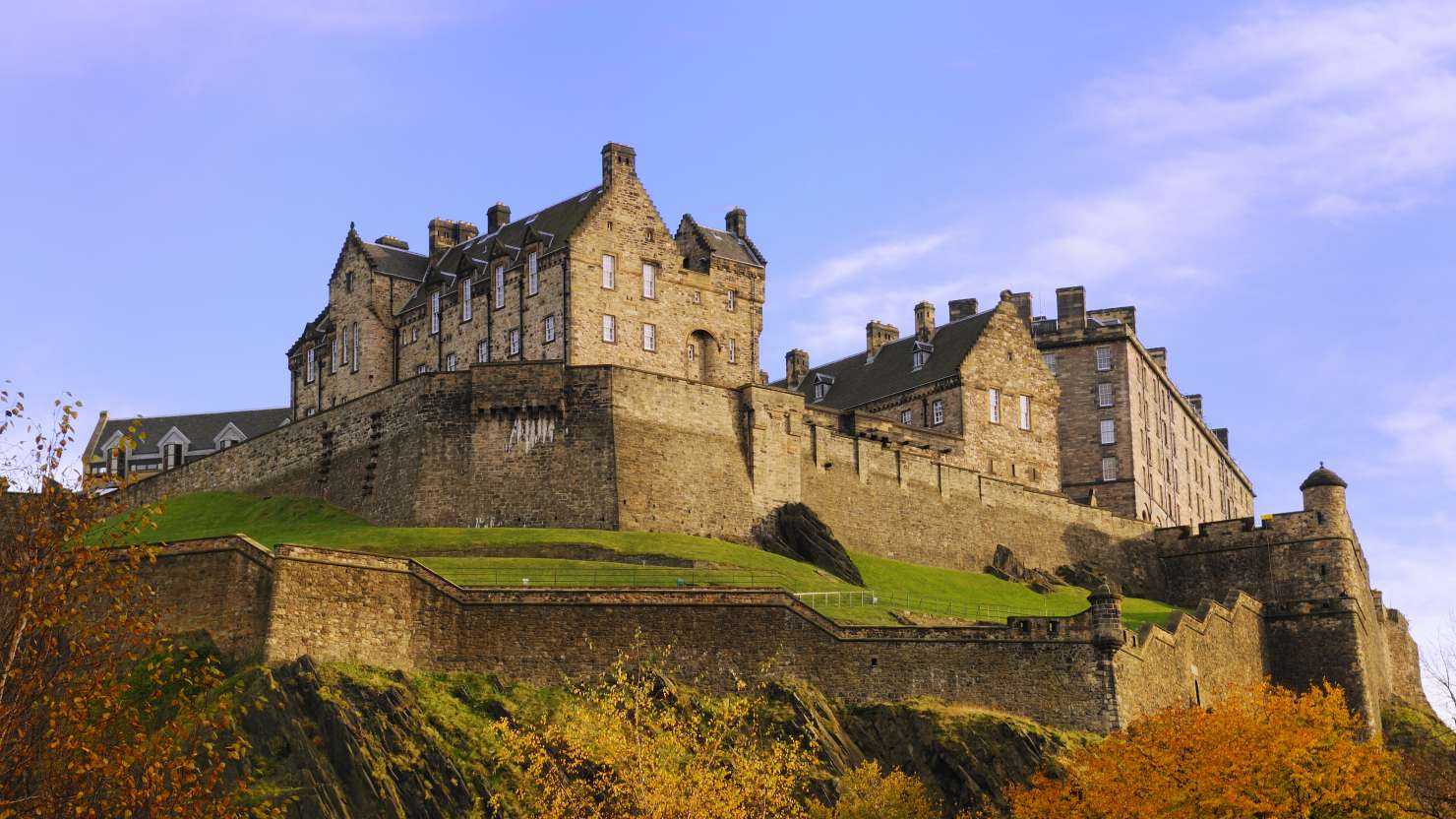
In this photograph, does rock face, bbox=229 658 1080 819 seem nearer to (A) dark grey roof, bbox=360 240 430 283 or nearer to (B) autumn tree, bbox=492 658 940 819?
(B) autumn tree, bbox=492 658 940 819

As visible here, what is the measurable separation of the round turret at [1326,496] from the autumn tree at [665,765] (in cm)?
3629

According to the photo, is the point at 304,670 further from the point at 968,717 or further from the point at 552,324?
the point at 552,324

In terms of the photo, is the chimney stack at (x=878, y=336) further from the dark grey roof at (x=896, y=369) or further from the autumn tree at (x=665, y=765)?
the autumn tree at (x=665, y=765)

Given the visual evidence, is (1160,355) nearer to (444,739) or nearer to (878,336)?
(878,336)

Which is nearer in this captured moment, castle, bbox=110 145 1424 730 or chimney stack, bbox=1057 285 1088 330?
castle, bbox=110 145 1424 730

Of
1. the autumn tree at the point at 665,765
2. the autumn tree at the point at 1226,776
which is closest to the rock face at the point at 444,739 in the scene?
the autumn tree at the point at 665,765

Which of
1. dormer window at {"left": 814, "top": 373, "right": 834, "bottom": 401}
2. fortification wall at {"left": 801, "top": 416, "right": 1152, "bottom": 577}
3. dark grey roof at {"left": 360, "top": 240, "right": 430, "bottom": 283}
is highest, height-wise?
dark grey roof at {"left": 360, "top": 240, "right": 430, "bottom": 283}

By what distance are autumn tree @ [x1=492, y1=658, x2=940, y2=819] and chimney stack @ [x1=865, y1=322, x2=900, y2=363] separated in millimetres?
46641

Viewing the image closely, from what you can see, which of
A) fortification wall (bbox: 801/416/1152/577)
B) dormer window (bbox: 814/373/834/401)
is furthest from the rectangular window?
dormer window (bbox: 814/373/834/401)

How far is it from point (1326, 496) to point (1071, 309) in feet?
75.7

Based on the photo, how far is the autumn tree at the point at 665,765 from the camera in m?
48.2

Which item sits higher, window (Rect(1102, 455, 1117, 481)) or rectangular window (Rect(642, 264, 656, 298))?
rectangular window (Rect(642, 264, 656, 298))

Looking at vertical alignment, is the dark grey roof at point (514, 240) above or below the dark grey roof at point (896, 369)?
above

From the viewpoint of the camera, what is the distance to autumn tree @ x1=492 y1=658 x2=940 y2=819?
4816 cm
